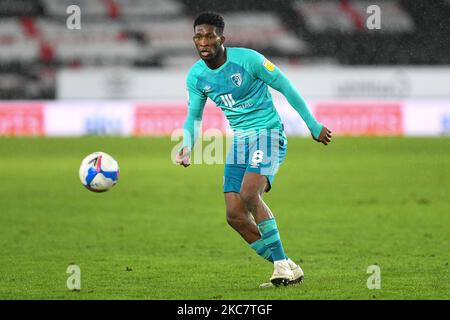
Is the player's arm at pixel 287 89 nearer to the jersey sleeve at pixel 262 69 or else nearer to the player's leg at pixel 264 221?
the jersey sleeve at pixel 262 69

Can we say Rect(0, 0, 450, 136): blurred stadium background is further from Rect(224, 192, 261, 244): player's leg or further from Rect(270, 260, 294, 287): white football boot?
Rect(270, 260, 294, 287): white football boot

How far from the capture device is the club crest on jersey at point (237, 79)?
7582 mm

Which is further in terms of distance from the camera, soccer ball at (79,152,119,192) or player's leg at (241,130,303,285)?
soccer ball at (79,152,119,192)

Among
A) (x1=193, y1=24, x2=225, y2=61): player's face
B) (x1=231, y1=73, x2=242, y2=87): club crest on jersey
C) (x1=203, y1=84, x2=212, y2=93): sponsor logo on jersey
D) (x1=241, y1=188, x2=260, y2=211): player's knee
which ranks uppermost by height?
(x1=193, y1=24, x2=225, y2=61): player's face

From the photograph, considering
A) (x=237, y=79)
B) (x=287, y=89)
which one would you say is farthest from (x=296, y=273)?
(x=237, y=79)

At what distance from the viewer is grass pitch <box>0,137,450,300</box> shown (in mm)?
7652

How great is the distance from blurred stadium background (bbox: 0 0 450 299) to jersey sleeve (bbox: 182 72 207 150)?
1.16 meters

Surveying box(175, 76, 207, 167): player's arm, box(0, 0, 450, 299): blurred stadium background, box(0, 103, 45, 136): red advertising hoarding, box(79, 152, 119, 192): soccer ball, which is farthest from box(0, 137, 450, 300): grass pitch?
box(0, 103, 45, 136): red advertising hoarding

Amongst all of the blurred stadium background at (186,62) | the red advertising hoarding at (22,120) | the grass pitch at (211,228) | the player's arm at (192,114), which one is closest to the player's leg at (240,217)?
the grass pitch at (211,228)

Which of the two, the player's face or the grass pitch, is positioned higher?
the player's face

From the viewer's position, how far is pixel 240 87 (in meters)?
7.59

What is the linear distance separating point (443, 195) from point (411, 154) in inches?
229

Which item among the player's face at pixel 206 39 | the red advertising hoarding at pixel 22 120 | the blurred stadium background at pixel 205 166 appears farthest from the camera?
the red advertising hoarding at pixel 22 120
